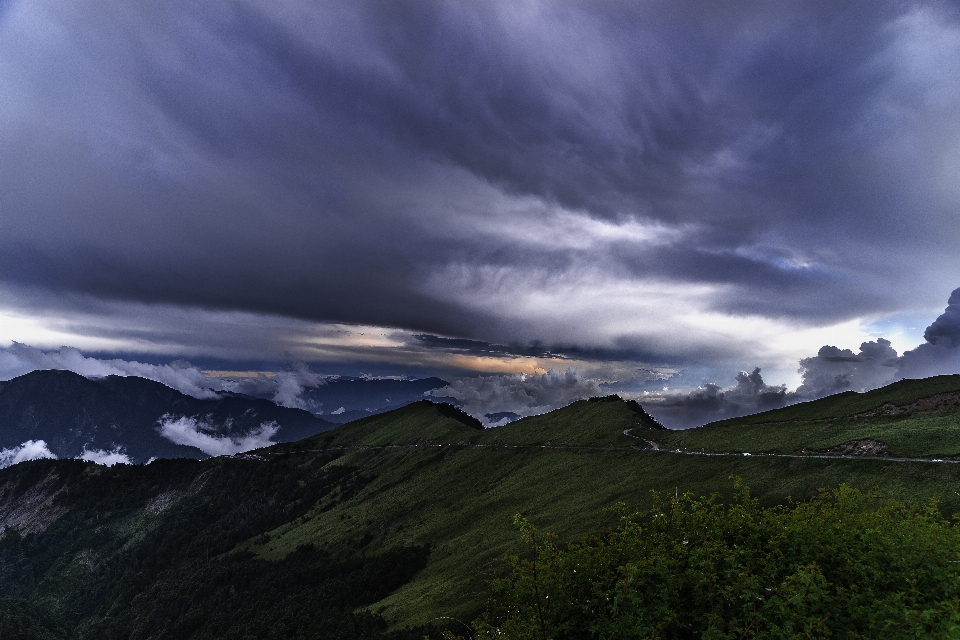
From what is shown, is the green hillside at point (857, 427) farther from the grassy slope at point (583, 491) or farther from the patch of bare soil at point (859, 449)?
the grassy slope at point (583, 491)

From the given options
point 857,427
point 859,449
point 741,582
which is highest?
point 857,427

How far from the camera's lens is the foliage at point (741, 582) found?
49.9 ft

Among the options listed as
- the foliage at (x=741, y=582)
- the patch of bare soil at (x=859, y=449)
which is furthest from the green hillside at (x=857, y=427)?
the foliage at (x=741, y=582)

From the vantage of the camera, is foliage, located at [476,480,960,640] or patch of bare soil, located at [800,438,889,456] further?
patch of bare soil, located at [800,438,889,456]

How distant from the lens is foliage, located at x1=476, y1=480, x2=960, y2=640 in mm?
15203

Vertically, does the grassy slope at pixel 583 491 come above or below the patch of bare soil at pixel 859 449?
below

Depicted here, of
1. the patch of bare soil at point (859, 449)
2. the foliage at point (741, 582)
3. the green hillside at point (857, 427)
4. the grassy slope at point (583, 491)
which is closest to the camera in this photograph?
the foliage at point (741, 582)

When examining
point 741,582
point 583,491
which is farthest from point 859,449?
point 741,582

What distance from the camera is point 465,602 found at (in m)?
96.1

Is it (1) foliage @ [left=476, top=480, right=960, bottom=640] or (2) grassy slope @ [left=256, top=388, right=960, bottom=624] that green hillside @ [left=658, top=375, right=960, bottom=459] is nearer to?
(2) grassy slope @ [left=256, top=388, right=960, bottom=624]

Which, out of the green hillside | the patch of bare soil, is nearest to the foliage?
the green hillside

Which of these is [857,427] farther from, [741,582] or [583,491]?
[741,582]

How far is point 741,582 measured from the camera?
54.2 ft

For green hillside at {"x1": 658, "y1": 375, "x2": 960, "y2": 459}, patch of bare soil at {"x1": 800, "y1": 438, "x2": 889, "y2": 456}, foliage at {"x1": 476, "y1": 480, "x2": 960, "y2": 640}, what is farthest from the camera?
patch of bare soil at {"x1": 800, "y1": 438, "x2": 889, "y2": 456}
